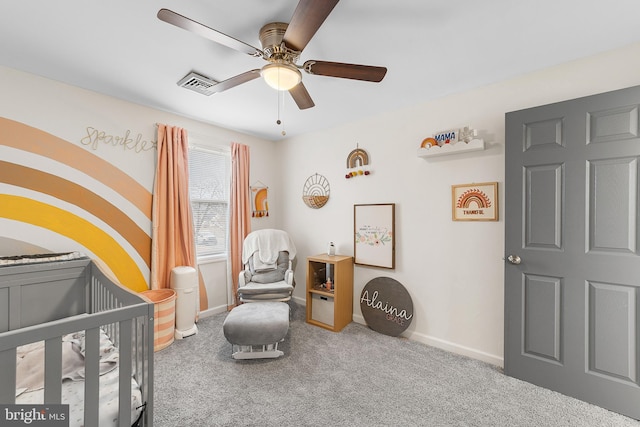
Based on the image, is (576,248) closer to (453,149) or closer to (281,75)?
(453,149)

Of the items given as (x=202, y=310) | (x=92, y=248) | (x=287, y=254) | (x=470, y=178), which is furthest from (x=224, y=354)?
(x=470, y=178)

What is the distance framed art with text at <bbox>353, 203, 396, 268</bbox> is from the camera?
2.85 meters

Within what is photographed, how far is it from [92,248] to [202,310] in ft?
4.37

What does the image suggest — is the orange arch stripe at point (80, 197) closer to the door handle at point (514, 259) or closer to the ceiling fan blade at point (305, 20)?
the ceiling fan blade at point (305, 20)

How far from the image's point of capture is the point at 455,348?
96.6 inches

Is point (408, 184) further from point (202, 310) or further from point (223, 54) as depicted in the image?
point (202, 310)

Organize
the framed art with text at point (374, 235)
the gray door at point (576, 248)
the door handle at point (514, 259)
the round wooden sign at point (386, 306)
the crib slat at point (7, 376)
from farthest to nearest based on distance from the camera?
1. the framed art with text at point (374, 235)
2. the round wooden sign at point (386, 306)
3. the door handle at point (514, 259)
4. the gray door at point (576, 248)
5. the crib slat at point (7, 376)

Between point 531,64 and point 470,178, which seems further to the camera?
point 470,178

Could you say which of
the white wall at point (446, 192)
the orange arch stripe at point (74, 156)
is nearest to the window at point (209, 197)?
the orange arch stripe at point (74, 156)

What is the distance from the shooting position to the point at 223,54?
186 centimetres

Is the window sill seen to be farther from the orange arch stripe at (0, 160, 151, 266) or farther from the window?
the orange arch stripe at (0, 160, 151, 266)

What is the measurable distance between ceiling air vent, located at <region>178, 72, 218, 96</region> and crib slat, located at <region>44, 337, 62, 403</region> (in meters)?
1.79

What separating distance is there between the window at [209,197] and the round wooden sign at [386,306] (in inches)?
75.4

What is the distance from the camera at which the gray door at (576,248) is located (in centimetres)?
167
